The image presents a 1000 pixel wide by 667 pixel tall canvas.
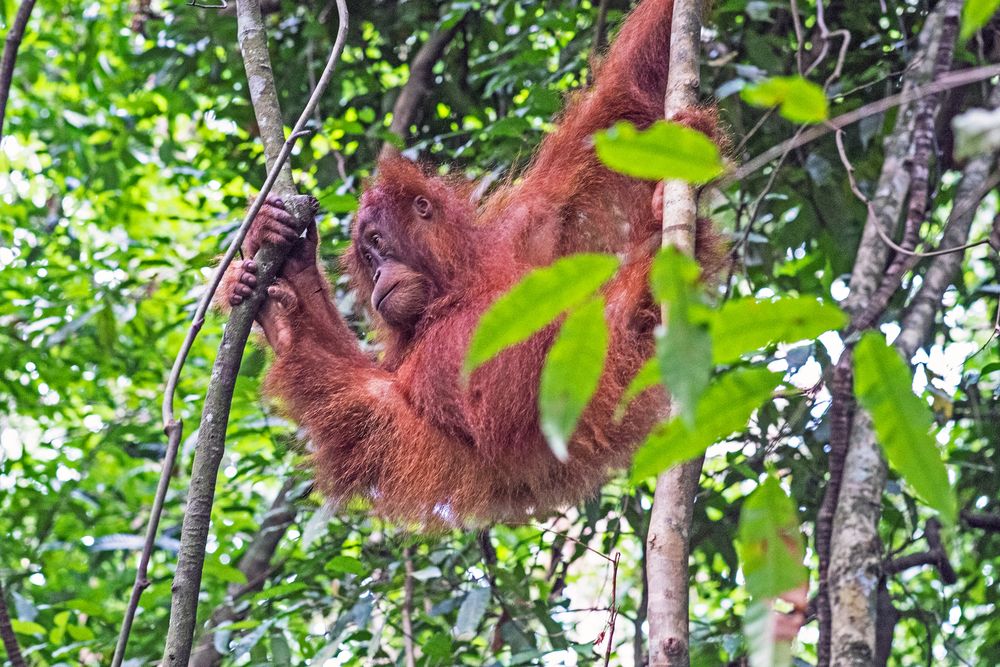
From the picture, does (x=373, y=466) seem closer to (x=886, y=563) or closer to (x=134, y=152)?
(x=886, y=563)

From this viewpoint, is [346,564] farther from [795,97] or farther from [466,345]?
[795,97]

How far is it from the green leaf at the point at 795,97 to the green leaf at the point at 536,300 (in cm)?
24

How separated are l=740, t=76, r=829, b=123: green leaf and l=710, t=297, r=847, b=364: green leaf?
0.85ft

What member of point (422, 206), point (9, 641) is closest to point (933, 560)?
point (422, 206)

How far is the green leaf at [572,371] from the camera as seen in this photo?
1.15m

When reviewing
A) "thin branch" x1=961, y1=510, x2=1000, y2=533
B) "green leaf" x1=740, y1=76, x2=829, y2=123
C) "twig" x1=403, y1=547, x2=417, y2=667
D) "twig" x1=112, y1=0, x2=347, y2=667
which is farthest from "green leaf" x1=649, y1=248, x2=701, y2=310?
"thin branch" x1=961, y1=510, x2=1000, y2=533

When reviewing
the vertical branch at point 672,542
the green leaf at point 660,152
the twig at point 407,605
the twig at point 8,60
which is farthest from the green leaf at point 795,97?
the twig at point 407,605

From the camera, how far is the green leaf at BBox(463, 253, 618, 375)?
119 cm

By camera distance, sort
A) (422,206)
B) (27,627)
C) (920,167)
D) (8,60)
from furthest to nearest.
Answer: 1. (27,627)
2. (422,206)
3. (920,167)
4. (8,60)

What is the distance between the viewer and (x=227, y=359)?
2631 millimetres

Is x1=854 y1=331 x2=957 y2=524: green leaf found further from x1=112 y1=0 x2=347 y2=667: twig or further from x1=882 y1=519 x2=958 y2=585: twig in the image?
x1=882 y1=519 x2=958 y2=585: twig

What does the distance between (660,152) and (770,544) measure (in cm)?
52

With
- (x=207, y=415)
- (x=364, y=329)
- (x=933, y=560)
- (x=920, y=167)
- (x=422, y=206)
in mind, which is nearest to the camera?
(x=207, y=415)

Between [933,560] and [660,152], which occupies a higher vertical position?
[933,560]
